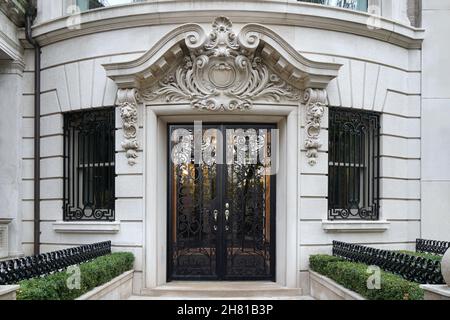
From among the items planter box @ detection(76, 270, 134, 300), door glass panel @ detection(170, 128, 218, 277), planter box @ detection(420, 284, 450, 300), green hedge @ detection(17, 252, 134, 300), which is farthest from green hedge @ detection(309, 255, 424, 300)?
green hedge @ detection(17, 252, 134, 300)

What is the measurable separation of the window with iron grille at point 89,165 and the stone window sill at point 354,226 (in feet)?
15.6

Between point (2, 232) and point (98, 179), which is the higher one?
point (98, 179)

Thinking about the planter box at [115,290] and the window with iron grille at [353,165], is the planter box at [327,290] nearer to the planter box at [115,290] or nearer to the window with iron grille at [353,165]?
the window with iron grille at [353,165]

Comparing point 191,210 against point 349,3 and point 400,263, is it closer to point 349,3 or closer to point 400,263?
point 400,263

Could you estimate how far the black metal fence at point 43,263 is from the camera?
5.86m

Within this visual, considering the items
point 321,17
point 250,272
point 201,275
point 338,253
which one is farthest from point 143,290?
point 321,17

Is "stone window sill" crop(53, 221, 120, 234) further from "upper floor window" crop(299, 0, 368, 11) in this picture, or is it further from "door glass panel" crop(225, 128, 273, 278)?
"upper floor window" crop(299, 0, 368, 11)

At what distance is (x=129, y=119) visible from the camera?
30.6ft

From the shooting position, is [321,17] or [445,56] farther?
[445,56]

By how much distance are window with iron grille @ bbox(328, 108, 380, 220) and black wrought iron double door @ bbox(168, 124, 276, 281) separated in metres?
1.41

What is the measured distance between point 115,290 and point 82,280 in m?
1.47

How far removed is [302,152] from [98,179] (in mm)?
4637

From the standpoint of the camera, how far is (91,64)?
392 inches
